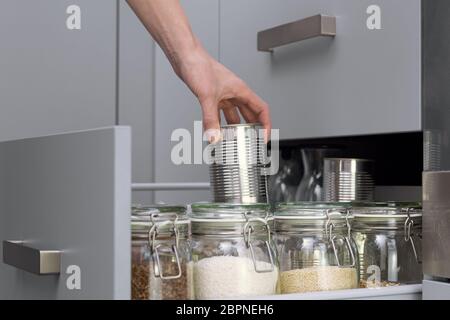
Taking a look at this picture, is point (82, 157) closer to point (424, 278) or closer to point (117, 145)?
point (117, 145)

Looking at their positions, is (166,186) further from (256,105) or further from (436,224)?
(436,224)

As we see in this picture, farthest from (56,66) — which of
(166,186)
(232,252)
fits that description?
(232,252)

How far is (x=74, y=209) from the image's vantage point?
71 centimetres

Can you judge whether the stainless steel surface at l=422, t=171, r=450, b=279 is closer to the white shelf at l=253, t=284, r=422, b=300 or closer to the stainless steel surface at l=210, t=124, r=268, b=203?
the white shelf at l=253, t=284, r=422, b=300

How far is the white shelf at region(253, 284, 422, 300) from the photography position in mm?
708

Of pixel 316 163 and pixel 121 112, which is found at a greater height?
pixel 121 112

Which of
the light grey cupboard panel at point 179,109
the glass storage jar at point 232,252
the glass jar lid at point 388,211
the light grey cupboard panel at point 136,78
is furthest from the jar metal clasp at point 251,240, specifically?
the light grey cupboard panel at point 136,78

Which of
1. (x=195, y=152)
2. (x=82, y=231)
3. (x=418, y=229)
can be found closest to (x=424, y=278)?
(x=418, y=229)

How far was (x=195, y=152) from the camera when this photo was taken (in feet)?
4.76

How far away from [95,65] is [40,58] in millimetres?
114

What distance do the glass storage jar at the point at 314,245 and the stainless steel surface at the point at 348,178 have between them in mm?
207

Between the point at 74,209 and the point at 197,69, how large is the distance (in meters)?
0.33

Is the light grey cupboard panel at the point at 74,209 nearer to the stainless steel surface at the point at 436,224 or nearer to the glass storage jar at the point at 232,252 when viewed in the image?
the glass storage jar at the point at 232,252
